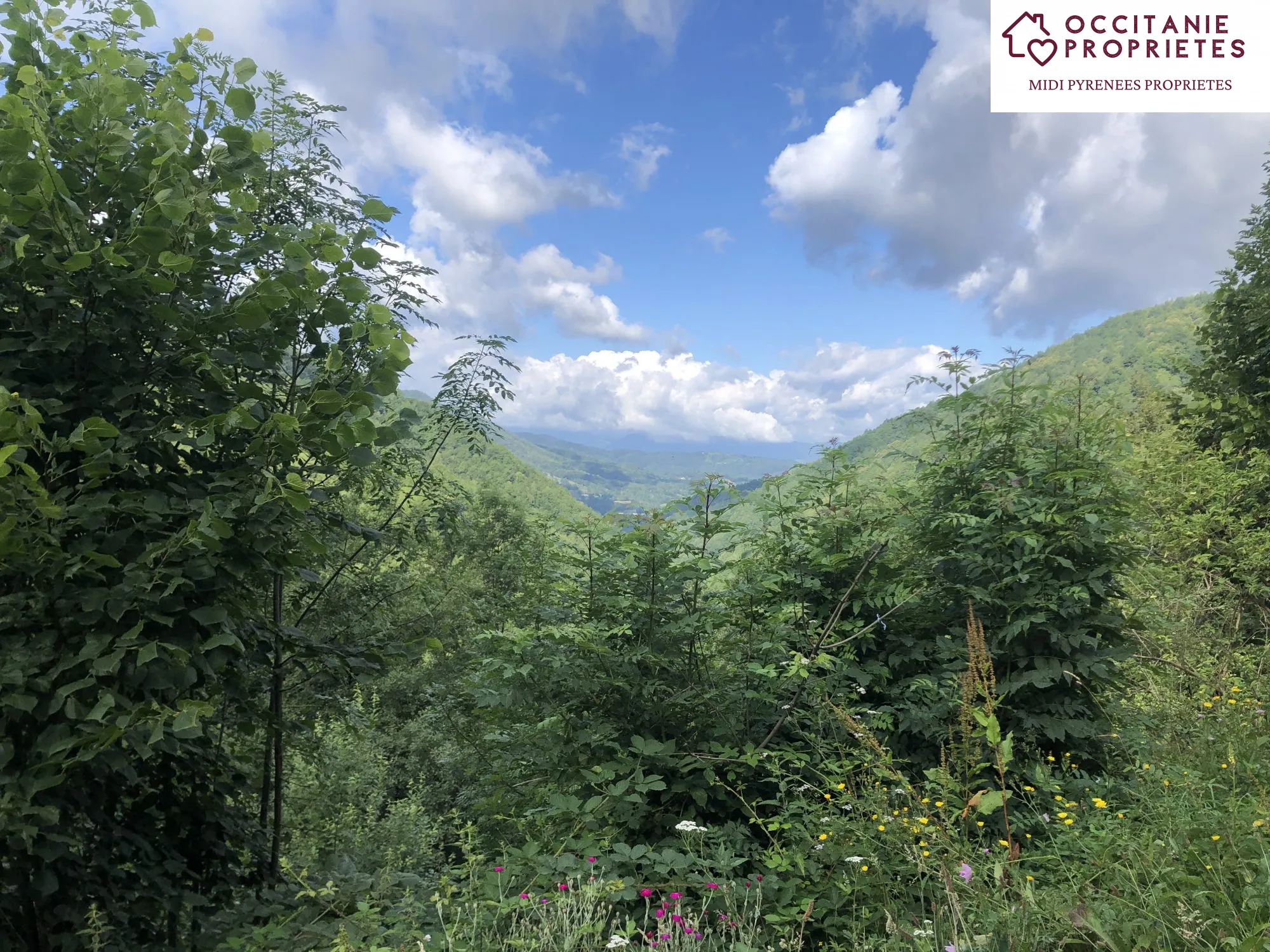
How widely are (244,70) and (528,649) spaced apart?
3090 millimetres

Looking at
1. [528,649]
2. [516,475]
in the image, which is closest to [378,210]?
[528,649]

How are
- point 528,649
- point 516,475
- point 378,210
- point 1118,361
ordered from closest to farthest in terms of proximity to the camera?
point 378,210 → point 528,649 → point 1118,361 → point 516,475

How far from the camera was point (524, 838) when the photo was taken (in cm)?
373

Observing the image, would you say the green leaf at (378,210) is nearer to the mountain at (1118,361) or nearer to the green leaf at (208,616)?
the green leaf at (208,616)

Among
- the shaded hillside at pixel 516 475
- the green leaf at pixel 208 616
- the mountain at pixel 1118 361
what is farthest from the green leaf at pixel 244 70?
the shaded hillside at pixel 516 475

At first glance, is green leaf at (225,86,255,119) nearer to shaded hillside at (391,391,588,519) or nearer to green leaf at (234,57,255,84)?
green leaf at (234,57,255,84)

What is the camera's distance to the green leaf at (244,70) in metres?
2.37

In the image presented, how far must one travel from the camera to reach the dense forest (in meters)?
1.95

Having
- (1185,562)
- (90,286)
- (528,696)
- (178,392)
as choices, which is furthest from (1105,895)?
(1185,562)

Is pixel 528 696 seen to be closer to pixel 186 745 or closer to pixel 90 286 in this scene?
pixel 186 745

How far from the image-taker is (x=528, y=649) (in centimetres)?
369

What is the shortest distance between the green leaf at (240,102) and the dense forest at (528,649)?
0.03 feet

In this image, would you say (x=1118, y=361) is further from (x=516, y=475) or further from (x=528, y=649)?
(x=528, y=649)

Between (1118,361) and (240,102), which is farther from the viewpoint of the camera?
(1118,361)
